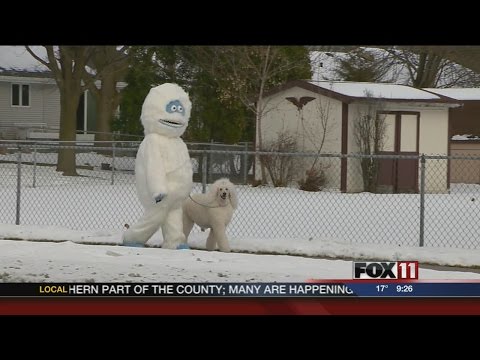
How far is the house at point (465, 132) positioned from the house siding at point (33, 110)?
992 centimetres

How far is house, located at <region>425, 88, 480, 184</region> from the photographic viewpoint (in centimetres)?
1502

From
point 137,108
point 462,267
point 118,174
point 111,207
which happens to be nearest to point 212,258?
point 462,267

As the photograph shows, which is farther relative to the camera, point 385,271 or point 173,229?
point 173,229

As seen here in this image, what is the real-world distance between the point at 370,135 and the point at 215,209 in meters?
6.58

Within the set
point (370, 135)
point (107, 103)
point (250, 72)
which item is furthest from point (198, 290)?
point (107, 103)

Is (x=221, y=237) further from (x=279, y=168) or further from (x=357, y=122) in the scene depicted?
(x=357, y=122)

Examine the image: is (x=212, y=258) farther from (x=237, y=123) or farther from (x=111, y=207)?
(x=237, y=123)

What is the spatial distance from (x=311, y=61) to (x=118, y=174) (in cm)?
440

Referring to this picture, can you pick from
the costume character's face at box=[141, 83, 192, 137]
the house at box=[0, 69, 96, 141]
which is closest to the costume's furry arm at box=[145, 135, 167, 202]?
the costume character's face at box=[141, 83, 192, 137]

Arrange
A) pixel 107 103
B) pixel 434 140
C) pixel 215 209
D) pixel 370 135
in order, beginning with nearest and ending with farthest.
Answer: pixel 215 209, pixel 370 135, pixel 434 140, pixel 107 103

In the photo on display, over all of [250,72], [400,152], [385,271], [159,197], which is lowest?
[385,271]

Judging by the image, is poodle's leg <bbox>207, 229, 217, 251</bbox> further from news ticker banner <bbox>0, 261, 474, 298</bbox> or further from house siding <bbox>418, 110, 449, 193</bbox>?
house siding <bbox>418, 110, 449, 193</bbox>

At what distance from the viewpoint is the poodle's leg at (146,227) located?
8.80 meters

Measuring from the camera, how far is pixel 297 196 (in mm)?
14133
